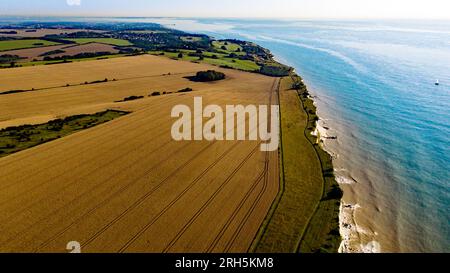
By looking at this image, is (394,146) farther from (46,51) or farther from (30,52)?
(46,51)

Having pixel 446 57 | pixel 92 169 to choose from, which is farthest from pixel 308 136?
pixel 446 57

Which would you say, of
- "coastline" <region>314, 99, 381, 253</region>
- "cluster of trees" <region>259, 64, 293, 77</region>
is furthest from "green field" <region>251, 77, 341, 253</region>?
"cluster of trees" <region>259, 64, 293, 77</region>

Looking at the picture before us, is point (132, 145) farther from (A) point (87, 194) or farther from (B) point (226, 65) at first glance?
(B) point (226, 65)

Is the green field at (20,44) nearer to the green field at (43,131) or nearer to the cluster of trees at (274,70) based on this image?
the cluster of trees at (274,70)

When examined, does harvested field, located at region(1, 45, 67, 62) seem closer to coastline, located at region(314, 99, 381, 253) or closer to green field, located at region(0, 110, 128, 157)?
green field, located at region(0, 110, 128, 157)

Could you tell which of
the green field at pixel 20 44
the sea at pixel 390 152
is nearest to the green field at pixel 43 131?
the sea at pixel 390 152


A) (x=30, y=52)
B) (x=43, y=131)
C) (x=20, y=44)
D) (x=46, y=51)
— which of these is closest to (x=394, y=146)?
(x=43, y=131)

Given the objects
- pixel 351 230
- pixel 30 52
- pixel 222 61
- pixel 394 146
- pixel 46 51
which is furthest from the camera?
pixel 46 51
